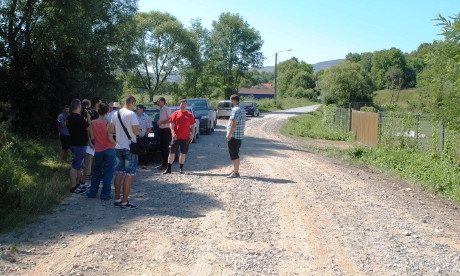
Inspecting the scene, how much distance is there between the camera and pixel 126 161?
7.57 meters

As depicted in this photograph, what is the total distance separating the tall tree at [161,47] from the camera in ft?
133

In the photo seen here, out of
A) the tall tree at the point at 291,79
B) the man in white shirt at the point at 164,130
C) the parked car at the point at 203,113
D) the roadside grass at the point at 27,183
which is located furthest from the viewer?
the tall tree at the point at 291,79

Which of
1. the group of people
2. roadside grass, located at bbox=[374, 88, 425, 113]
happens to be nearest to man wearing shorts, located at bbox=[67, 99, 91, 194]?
the group of people

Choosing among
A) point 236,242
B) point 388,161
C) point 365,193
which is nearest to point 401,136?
point 388,161

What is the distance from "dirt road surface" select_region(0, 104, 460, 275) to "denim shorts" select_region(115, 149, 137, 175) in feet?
2.24

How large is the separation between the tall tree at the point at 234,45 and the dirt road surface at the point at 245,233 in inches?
2127

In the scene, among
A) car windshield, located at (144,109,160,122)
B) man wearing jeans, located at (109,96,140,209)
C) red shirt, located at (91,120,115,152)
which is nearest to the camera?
man wearing jeans, located at (109,96,140,209)

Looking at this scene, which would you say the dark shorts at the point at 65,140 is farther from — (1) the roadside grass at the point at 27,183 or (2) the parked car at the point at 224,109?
(2) the parked car at the point at 224,109

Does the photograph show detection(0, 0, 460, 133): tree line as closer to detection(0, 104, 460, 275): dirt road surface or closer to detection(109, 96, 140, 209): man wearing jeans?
detection(0, 104, 460, 275): dirt road surface

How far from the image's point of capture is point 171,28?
132ft

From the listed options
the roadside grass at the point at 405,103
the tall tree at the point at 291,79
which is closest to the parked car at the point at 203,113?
the roadside grass at the point at 405,103

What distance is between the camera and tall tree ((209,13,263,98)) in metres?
63.7

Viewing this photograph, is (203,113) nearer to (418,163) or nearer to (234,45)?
(418,163)

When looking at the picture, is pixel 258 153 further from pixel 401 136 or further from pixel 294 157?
pixel 401 136
